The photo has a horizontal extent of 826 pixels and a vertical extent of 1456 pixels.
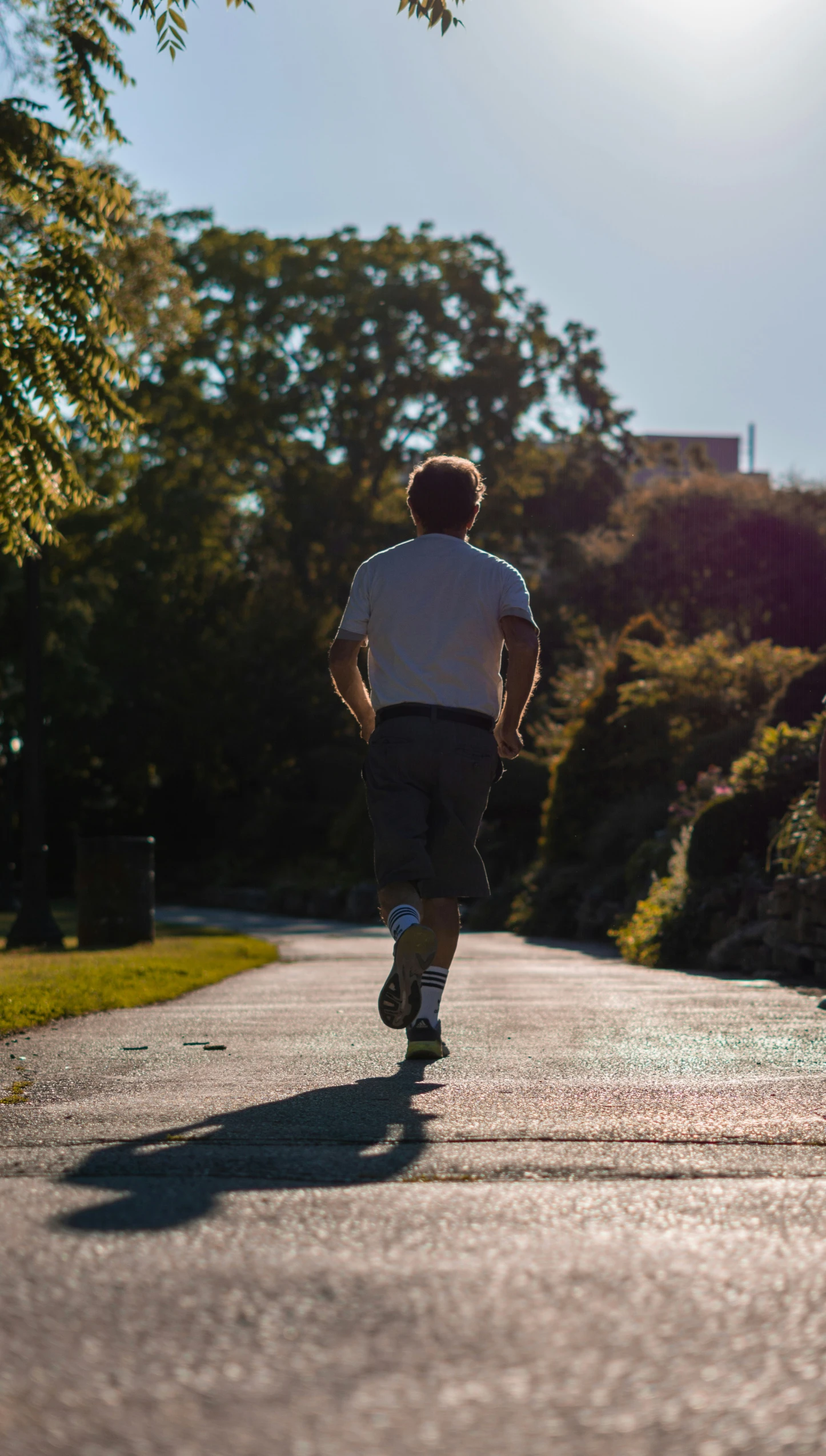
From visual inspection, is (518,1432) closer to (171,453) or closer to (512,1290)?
(512,1290)

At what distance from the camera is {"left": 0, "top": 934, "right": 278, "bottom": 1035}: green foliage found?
6.39 meters

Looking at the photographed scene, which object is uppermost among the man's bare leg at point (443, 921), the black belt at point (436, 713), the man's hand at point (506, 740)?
the black belt at point (436, 713)

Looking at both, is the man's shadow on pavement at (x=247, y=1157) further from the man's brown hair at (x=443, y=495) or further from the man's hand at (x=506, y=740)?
the man's brown hair at (x=443, y=495)

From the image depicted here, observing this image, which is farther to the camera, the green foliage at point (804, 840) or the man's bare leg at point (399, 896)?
the green foliage at point (804, 840)

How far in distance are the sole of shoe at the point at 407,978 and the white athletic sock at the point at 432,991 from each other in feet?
0.78

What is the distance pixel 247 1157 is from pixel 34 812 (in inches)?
475

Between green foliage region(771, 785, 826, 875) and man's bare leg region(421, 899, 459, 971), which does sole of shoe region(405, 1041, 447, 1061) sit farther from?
green foliage region(771, 785, 826, 875)

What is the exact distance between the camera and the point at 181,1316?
1.84m

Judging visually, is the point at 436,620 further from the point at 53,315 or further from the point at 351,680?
the point at 53,315

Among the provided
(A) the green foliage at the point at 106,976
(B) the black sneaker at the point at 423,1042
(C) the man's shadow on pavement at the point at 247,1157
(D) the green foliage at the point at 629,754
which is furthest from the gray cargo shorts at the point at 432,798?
(D) the green foliage at the point at 629,754

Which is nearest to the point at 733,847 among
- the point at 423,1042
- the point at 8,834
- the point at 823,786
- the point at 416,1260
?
the point at 823,786

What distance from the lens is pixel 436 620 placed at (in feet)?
15.7

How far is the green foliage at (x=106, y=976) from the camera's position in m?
6.39

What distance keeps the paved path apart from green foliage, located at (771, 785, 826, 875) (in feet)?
14.8
